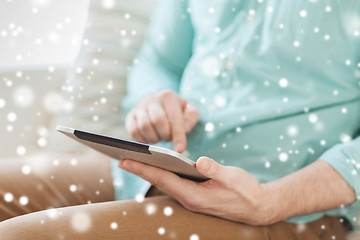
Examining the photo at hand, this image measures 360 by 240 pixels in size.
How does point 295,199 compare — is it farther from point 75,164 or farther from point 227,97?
point 75,164

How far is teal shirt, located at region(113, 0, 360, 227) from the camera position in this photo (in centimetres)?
73

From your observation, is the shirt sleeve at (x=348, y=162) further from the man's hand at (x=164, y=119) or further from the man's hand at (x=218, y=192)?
the man's hand at (x=164, y=119)

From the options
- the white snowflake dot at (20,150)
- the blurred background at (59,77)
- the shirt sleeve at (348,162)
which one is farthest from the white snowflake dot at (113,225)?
the white snowflake dot at (20,150)

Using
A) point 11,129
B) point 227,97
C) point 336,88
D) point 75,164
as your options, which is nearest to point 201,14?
point 227,97

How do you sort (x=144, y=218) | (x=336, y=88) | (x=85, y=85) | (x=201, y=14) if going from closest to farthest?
(x=144, y=218), (x=336, y=88), (x=201, y=14), (x=85, y=85)

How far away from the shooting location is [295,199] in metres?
0.64

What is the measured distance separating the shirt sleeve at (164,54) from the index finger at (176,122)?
174mm

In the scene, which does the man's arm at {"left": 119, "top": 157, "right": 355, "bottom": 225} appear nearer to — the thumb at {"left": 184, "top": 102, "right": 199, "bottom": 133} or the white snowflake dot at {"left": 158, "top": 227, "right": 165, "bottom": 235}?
the white snowflake dot at {"left": 158, "top": 227, "right": 165, "bottom": 235}

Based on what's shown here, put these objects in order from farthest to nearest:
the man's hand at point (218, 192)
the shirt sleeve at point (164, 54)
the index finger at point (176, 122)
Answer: the shirt sleeve at point (164, 54)
the index finger at point (176, 122)
the man's hand at point (218, 192)

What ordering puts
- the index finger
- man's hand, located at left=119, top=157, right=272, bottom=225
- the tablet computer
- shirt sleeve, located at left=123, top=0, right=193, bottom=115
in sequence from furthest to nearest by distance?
shirt sleeve, located at left=123, top=0, right=193, bottom=115 < the index finger < man's hand, located at left=119, top=157, right=272, bottom=225 < the tablet computer

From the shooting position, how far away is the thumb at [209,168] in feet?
1.60

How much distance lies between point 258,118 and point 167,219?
0.99 feet

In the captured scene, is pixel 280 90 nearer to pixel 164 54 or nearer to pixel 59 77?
pixel 164 54

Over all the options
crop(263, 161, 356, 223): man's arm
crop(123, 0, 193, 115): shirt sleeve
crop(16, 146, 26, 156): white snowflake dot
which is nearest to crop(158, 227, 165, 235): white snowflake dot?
crop(263, 161, 356, 223): man's arm
